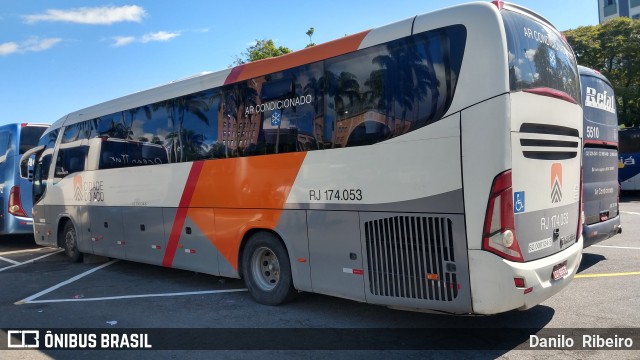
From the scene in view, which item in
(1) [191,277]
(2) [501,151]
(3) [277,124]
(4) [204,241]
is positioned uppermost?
(3) [277,124]

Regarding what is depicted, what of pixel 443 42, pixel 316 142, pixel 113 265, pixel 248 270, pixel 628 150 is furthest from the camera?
pixel 628 150

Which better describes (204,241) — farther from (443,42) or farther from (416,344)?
(443,42)

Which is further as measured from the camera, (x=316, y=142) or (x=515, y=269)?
(x=316, y=142)

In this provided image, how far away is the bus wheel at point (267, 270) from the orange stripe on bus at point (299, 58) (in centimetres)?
225

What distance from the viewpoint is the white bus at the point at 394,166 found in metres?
4.53

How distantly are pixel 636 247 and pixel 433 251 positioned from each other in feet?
22.9

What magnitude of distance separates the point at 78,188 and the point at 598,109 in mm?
10279

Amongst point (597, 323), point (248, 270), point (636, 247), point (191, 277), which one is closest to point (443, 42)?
point (597, 323)

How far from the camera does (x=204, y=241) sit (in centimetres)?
761

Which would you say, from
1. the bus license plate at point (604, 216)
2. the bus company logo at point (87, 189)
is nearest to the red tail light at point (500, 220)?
the bus license plate at point (604, 216)

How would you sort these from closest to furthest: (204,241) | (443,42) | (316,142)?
(443,42), (316,142), (204,241)

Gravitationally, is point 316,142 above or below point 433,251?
above

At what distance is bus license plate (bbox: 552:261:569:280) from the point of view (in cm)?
502

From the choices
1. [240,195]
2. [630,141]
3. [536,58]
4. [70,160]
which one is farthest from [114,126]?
[630,141]
